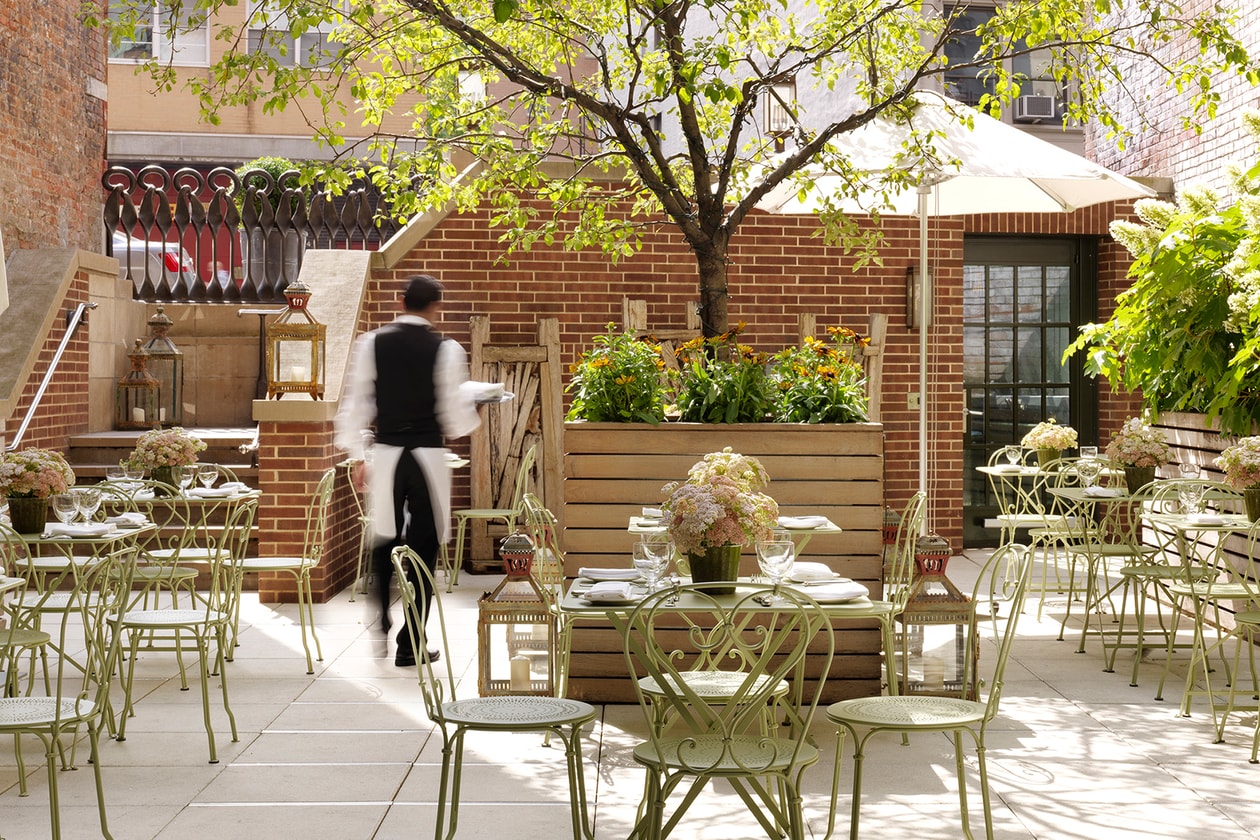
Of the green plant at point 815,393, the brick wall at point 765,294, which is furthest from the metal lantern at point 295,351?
the green plant at point 815,393

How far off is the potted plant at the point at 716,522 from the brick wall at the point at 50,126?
25.0 ft

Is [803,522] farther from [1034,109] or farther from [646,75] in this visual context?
[1034,109]

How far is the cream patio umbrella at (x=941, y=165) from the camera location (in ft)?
23.5

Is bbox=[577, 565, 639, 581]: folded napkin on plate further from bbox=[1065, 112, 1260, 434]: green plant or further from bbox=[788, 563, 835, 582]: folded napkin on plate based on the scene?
bbox=[1065, 112, 1260, 434]: green plant

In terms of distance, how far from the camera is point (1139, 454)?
24.1 feet

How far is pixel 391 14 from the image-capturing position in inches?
295

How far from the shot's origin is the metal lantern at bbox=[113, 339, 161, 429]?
1073 cm

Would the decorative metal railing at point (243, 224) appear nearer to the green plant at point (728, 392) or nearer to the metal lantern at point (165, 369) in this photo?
the metal lantern at point (165, 369)

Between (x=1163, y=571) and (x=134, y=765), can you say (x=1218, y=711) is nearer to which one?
(x=1163, y=571)

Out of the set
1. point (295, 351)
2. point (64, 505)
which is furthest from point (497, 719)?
point (295, 351)

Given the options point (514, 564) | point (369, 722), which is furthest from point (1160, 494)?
point (369, 722)

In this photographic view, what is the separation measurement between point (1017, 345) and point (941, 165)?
4.41 metres

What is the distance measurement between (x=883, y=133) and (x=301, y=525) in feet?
14.1

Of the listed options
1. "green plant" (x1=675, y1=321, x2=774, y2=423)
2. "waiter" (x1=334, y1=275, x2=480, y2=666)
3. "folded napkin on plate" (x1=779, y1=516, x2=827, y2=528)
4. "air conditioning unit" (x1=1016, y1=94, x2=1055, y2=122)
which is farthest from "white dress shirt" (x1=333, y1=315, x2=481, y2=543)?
"air conditioning unit" (x1=1016, y1=94, x2=1055, y2=122)
